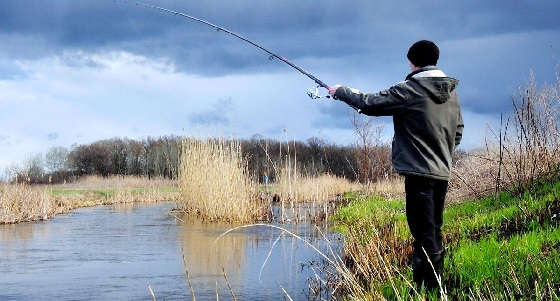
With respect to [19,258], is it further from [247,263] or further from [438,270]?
[438,270]

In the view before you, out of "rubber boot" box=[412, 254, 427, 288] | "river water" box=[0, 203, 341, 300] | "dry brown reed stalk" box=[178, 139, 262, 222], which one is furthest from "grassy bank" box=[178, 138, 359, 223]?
"rubber boot" box=[412, 254, 427, 288]

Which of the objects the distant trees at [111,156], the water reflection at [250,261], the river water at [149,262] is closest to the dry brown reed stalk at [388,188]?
the river water at [149,262]

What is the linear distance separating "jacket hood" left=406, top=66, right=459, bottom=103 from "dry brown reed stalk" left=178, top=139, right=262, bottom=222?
30.0 feet

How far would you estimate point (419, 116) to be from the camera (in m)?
5.06

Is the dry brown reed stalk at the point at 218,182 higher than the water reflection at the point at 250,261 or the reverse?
higher

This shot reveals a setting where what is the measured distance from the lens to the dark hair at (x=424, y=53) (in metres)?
5.22

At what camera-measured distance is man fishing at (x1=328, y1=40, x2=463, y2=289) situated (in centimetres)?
502

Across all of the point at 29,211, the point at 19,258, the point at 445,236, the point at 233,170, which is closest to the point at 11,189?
the point at 29,211

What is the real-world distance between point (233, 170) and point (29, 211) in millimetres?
5774

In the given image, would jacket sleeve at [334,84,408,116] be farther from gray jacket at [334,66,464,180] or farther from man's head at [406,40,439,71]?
man's head at [406,40,439,71]

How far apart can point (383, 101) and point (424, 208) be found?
2.77 feet

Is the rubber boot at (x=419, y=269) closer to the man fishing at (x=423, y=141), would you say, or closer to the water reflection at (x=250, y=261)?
the man fishing at (x=423, y=141)

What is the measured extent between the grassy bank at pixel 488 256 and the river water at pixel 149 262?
874mm

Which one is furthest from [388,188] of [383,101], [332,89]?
[383,101]
